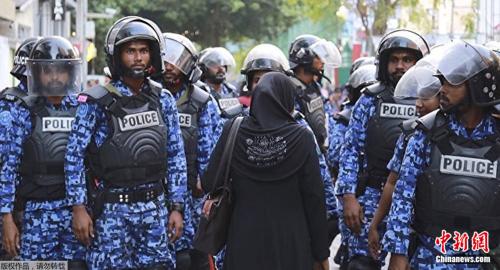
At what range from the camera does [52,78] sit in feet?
23.8

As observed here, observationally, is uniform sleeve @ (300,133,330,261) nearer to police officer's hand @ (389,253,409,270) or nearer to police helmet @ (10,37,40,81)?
police officer's hand @ (389,253,409,270)

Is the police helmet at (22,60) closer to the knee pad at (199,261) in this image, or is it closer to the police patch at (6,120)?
the police patch at (6,120)

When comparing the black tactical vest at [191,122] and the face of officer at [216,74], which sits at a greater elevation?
the face of officer at [216,74]

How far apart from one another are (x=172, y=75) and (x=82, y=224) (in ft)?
7.13

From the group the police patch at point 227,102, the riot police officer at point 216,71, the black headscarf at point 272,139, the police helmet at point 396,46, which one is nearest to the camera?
the black headscarf at point 272,139

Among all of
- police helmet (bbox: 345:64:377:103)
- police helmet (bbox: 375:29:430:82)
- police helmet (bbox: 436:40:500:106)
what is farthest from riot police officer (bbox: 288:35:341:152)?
police helmet (bbox: 436:40:500:106)

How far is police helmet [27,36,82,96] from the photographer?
23.8ft

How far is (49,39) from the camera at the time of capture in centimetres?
743

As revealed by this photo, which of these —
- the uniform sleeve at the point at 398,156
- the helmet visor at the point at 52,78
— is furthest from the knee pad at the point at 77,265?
the uniform sleeve at the point at 398,156

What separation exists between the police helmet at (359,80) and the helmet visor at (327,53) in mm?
435

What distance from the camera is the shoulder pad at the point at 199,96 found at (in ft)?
26.8

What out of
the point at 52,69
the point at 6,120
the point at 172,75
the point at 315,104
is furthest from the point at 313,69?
the point at 6,120

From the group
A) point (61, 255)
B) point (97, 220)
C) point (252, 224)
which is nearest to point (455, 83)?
point (252, 224)

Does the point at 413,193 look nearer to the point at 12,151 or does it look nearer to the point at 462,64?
the point at 462,64
